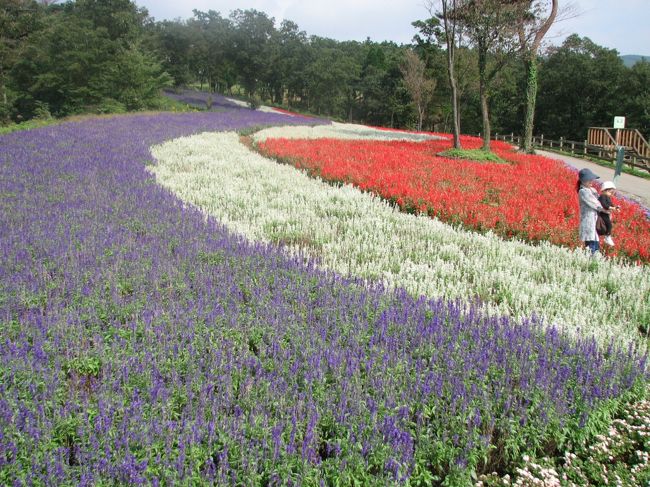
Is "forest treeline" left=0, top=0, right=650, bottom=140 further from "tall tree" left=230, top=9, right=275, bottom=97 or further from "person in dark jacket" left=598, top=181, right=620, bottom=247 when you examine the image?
"person in dark jacket" left=598, top=181, right=620, bottom=247

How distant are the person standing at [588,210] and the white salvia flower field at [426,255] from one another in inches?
17.8

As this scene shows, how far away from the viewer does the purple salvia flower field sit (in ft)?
8.43

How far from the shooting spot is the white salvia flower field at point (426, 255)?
5.37 metres

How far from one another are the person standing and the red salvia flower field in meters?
0.74

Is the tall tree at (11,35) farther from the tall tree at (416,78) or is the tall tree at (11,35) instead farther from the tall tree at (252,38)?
the tall tree at (416,78)

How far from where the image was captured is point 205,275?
487 cm

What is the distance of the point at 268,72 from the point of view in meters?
67.6

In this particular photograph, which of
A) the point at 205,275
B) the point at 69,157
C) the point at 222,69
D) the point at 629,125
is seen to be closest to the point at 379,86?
the point at 222,69

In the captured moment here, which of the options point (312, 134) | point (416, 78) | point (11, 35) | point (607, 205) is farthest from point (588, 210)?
point (416, 78)

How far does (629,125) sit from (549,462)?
202 feet

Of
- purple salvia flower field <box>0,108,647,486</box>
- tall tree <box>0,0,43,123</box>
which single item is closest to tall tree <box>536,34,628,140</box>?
tall tree <box>0,0,43,123</box>

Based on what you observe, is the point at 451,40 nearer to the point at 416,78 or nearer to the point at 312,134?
the point at 312,134

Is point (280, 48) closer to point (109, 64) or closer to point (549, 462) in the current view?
point (109, 64)

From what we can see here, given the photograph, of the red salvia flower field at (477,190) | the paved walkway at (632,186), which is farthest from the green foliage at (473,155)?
the paved walkway at (632,186)
